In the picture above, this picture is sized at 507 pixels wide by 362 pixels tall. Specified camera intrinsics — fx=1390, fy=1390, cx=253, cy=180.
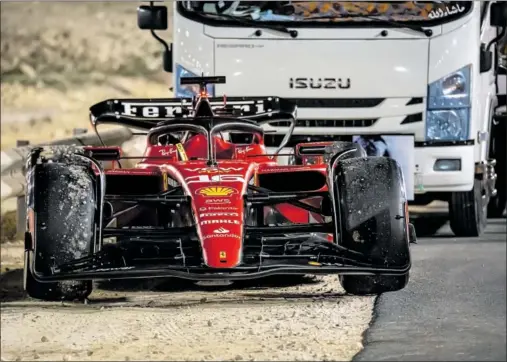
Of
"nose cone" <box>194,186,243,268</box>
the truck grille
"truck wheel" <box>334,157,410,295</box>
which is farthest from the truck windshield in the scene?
"nose cone" <box>194,186,243,268</box>

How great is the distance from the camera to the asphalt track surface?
6578 mm

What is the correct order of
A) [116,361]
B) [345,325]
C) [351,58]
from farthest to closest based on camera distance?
1. [351,58]
2. [345,325]
3. [116,361]

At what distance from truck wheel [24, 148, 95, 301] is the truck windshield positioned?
498cm

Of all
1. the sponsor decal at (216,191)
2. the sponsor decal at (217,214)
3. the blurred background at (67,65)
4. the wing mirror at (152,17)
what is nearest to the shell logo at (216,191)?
the sponsor decal at (216,191)

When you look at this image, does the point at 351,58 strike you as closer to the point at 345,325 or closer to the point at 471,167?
the point at 471,167

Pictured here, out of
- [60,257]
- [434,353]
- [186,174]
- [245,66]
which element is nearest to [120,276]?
[60,257]

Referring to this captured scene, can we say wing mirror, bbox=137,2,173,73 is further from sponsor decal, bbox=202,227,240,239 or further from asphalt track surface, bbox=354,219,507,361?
sponsor decal, bbox=202,227,240,239

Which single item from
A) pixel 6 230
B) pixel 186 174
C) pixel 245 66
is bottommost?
pixel 6 230

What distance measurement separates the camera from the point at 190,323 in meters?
7.54

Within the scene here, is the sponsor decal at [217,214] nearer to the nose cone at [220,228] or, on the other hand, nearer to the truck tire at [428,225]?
the nose cone at [220,228]

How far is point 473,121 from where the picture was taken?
1277 centimetres

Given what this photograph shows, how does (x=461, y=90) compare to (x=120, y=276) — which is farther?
(x=461, y=90)

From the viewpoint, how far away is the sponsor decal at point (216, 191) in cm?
817

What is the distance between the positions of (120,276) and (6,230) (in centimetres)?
576
